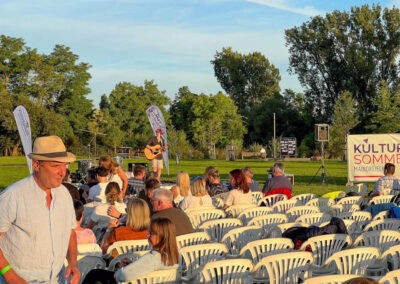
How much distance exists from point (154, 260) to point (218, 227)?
268 centimetres

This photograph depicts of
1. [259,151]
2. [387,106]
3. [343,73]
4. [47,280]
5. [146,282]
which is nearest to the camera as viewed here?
[47,280]

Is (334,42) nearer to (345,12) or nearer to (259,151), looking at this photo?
(345,12)

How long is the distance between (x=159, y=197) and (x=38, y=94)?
70.6m

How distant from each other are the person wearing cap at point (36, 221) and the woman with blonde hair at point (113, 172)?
22.4 feet

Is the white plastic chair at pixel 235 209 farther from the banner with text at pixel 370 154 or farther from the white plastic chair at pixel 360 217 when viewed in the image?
the banner with text at pixel 370 154

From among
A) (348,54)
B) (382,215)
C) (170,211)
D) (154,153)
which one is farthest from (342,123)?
(170,211)

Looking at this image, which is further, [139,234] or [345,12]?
[345,12]

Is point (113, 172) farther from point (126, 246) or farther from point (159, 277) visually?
point (159, 277)

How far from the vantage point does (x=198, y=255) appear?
5.36 metres

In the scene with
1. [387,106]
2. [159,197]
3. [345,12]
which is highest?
[345,12]

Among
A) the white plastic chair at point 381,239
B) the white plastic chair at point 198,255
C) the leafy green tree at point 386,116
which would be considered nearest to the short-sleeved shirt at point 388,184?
the white plastic chair at point 381,239

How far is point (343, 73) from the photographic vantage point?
60000 millimetres

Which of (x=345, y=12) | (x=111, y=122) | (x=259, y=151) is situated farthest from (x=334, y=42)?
(x=111, y=122)

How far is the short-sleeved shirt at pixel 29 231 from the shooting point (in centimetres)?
329
